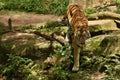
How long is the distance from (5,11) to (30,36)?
15.8ft

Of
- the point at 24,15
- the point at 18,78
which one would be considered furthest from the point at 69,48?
the point at 24,15

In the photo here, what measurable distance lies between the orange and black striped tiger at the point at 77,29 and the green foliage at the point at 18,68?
3.41 ft

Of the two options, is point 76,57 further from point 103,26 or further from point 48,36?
point 103,26

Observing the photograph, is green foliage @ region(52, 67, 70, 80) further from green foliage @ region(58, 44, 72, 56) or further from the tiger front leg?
green foliage @ region(58, 44, 72, 56)

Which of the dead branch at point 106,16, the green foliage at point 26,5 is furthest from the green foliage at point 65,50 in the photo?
the green foliage at point 26,5

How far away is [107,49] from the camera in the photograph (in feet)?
23.2

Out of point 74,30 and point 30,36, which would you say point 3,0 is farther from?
point 74,30

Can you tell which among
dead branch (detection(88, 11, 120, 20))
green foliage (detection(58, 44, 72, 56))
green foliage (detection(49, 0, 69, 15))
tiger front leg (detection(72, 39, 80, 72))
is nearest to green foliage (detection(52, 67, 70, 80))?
tiger front leg (detection(72, 39, 80, 72))

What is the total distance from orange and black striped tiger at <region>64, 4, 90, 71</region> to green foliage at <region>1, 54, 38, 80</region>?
1.04 meters

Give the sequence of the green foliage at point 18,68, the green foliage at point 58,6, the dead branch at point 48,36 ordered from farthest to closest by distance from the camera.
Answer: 1. the green foliage at point 58,6
2. the dead branch at point 48,36
3. the green foliage at point 18,68

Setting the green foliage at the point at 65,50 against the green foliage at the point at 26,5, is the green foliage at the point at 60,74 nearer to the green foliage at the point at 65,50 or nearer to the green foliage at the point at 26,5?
the green foliage at the point at 65,50

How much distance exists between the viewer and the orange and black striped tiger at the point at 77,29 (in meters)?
6.10

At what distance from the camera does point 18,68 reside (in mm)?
7184

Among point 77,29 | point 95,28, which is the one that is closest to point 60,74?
point 77,29
